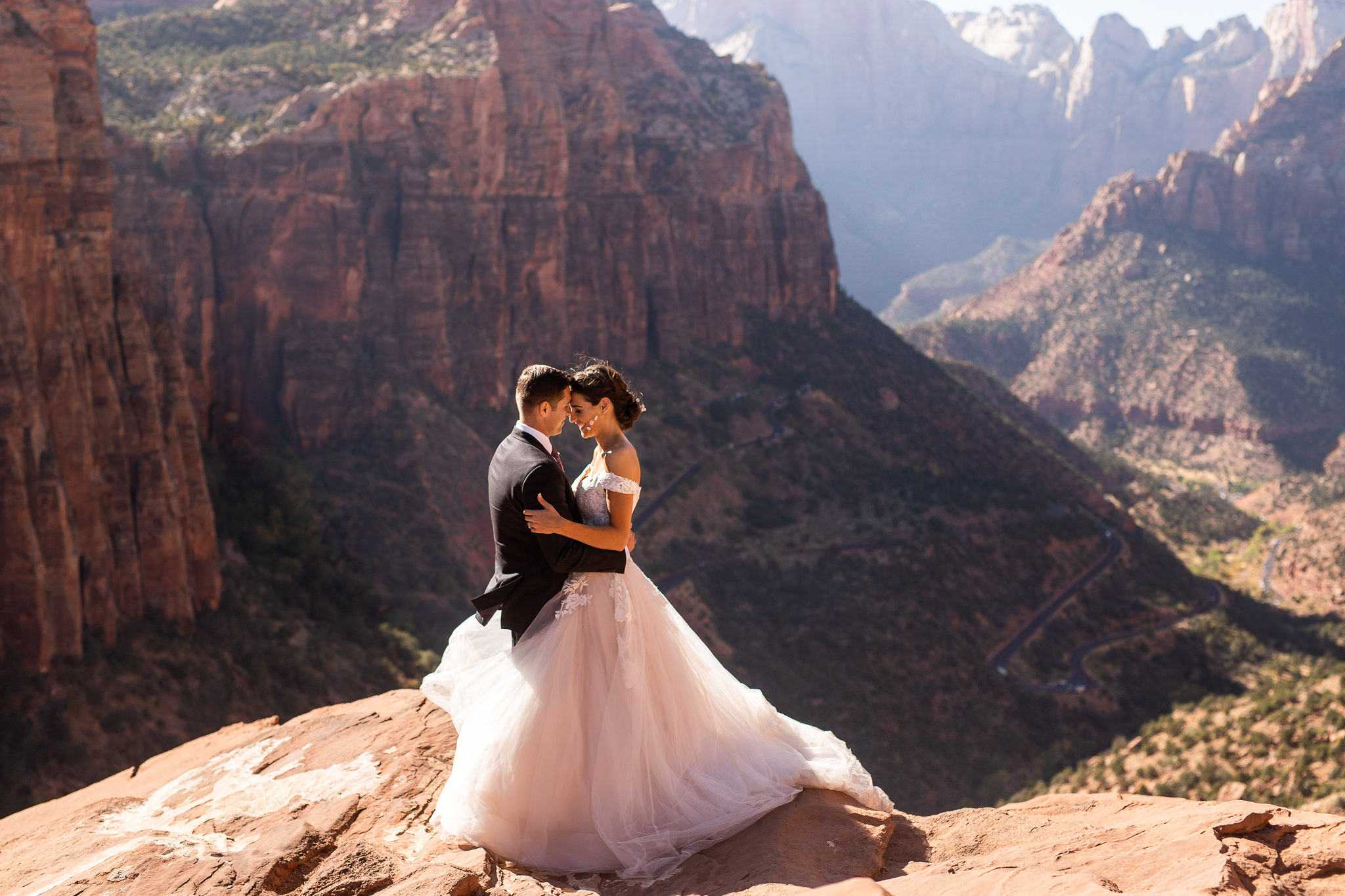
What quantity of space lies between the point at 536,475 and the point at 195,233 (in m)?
40.8

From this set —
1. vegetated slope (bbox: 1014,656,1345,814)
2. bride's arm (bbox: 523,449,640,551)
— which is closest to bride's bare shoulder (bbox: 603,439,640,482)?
bride's arm (bbox: 523,449,640,551)

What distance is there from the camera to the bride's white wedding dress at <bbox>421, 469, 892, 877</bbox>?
840cm

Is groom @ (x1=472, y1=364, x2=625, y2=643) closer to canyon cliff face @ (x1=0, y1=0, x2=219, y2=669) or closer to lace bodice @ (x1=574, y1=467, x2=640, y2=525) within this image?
lace bodice @ (x1=574, y1=467, x2=640, y2=525)

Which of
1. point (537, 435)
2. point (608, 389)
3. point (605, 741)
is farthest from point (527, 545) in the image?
point (605, 741)

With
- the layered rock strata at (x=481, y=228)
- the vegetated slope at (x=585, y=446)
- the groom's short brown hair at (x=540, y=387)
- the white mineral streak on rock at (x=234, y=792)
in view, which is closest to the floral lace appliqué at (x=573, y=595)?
the groom's short brown hair at (x=540, y=387)

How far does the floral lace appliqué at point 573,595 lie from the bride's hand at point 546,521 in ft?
2.62

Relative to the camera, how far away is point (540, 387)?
8375 millimetres

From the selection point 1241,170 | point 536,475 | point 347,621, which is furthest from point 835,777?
point 1241,170

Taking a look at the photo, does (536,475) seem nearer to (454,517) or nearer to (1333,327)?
(454,517)

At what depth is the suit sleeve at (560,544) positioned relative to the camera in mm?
8172

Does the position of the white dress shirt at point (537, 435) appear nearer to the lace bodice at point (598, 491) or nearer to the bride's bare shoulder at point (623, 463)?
the lace bodice at point (598, 491)

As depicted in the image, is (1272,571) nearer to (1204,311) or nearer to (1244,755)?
(1244,755)

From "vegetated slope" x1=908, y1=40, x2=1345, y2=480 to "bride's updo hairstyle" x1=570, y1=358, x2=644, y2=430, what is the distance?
112 m

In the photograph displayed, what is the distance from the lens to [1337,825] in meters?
7.61
